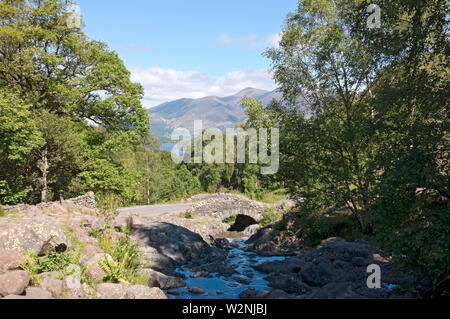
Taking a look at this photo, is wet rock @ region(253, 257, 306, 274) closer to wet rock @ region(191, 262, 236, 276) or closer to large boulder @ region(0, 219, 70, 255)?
wet rock @ region(191, 262, 236, 276)

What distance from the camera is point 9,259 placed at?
9.60 meters

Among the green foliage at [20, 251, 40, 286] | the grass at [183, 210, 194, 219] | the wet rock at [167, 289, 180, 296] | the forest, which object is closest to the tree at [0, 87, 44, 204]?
the forest

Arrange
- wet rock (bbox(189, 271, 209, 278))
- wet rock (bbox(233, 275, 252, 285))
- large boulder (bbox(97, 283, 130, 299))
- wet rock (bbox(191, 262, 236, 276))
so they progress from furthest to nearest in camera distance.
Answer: wet rock (bbox(191, 262, 236, 276))
wet rock (bbox(189, 271, 209, 278))
wet rock (bbox(233, 275, 252, 285))
large boulder (bbox(97, 283, 130, 299))

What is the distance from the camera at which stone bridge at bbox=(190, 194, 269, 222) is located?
103 ft

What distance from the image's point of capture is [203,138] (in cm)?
6047

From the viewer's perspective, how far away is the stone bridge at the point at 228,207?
103ft

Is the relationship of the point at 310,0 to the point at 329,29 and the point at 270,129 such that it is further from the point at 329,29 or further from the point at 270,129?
the point at 270,129

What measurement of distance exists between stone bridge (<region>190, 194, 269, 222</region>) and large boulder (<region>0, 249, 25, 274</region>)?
71.5 feet

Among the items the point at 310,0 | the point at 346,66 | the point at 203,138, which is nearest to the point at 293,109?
the point at 346,66

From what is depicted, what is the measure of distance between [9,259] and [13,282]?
1577mm

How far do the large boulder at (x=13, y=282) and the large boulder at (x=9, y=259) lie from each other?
1017 millimetres

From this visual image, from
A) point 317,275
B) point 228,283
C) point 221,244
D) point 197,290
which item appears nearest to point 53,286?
point 197,290

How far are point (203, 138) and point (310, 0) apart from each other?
4508 cm

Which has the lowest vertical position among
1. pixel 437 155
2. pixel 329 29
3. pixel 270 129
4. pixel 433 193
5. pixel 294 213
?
pixel 294 213
